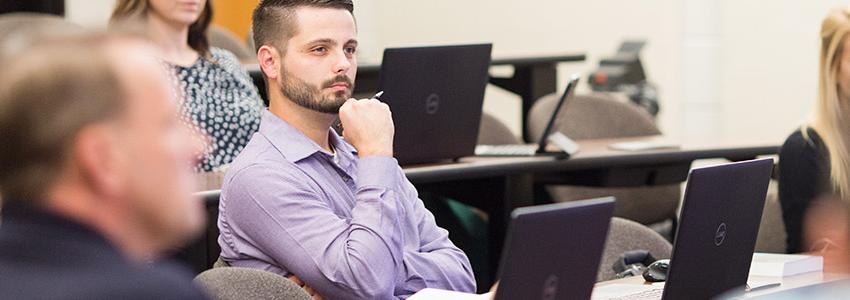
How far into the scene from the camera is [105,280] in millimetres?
1161

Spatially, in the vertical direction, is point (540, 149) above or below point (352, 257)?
below

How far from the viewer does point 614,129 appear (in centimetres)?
480

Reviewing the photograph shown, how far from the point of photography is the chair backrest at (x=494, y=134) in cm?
448

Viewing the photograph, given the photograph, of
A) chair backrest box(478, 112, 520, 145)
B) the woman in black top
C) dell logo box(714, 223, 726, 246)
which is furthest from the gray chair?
dell logo box(714, 223, 726, 246)

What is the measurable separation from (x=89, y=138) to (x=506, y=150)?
9.69 feet

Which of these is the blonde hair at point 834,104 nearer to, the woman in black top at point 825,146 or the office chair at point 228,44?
the woman in black top at point 825,146

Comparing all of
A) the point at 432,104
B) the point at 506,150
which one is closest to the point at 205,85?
the point at 432,104

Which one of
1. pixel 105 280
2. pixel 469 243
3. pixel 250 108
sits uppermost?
pixel 105 280

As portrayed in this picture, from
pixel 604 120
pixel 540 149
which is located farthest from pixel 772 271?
pixel 604 120

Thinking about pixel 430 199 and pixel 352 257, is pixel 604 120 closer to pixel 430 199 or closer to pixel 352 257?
pixel 430 199

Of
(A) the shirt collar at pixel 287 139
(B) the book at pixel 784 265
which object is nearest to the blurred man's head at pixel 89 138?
(A) the shirt collar at pixel 287 139

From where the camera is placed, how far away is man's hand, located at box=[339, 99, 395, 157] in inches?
101

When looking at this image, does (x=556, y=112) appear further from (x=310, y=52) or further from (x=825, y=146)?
(x=310, y=52)

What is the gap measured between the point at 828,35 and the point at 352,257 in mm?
1621
